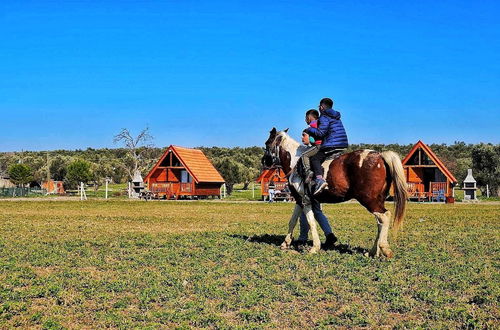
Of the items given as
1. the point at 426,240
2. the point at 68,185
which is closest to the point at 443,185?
the point at 426,240

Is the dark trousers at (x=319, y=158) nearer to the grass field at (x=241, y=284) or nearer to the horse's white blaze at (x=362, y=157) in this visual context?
the horse's white blaze at (x=362, y=157)

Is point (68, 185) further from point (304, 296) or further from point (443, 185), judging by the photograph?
point (304, 296)

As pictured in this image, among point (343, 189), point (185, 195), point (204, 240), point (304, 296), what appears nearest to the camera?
point (304, 296)

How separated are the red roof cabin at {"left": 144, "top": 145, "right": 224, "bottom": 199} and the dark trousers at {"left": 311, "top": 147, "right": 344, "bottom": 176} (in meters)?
45.6

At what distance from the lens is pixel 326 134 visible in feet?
35.9

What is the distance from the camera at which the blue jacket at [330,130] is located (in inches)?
428

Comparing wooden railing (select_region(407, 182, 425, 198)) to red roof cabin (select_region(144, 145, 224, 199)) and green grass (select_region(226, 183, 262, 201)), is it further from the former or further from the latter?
red roof cabin (select_region(144, 145, 224, 199))

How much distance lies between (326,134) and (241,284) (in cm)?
427

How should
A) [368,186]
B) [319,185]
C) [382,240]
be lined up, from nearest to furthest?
[382,240] → [368,186] → [319,185]

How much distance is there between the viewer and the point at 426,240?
43.6 ft

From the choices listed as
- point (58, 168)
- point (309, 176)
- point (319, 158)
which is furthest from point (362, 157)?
point (58, 168)

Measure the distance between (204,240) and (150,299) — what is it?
6148 mm

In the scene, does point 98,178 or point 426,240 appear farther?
point 98,178

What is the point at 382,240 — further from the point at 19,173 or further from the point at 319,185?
the point at 19,173
